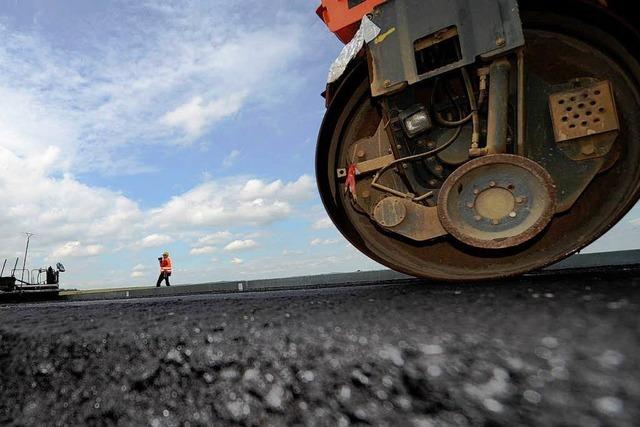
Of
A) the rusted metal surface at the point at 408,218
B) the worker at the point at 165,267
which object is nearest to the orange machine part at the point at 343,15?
the rusted metal surface at the point at 408,218

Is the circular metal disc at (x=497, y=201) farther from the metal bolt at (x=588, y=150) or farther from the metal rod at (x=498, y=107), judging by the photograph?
the metal bolt at (x=588, y=150)

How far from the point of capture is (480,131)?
205 centimetres

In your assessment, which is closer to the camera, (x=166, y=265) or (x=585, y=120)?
(x=585, y=120)

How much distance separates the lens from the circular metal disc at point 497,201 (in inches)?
63.8

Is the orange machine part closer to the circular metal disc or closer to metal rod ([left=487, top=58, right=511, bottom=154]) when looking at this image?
→ metal rod ([left=487, top=58, right=511, bottom=154])

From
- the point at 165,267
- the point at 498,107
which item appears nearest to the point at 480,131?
the point at 498,107

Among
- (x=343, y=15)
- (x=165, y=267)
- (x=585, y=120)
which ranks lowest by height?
(x=585, y=120)

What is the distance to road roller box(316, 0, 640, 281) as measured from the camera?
5.62 feet

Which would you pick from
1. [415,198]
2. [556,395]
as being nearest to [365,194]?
[415,198]

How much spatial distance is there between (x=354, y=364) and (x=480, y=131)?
1.63 m

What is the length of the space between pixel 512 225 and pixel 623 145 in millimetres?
711

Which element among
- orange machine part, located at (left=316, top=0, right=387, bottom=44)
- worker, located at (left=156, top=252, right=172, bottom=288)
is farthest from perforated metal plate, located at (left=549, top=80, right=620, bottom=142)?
worker, located at (left=156, top=252, right=172, bottom=288)

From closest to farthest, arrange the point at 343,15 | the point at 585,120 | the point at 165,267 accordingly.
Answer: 1. the point at 585,120
2. the point at 343,15
3. the point at 165,267

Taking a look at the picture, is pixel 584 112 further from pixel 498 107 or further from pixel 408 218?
pixel 408 218
